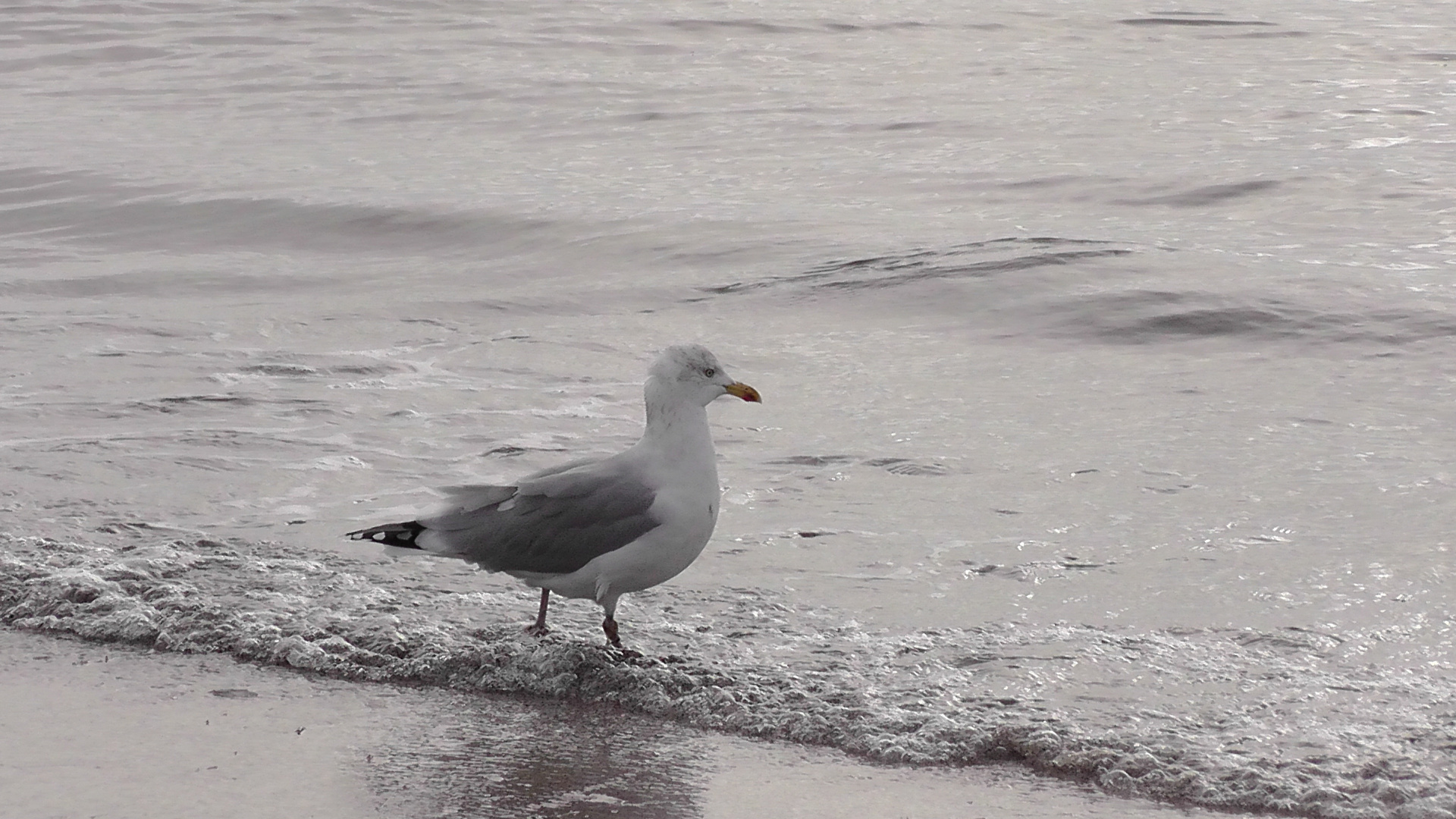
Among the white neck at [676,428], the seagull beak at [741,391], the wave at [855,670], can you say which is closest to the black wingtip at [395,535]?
the wave at [855,670]

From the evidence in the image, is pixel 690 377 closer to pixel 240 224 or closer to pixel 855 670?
pixel 855 670

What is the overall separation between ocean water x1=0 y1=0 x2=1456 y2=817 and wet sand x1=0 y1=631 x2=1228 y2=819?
0.19 metres

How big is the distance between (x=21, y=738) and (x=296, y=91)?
17.0 metres

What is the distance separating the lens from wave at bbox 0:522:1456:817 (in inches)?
181

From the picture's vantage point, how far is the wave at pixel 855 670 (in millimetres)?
4609

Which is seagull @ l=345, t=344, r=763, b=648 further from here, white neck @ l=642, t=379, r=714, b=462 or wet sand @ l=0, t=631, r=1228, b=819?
wet sand @ l=0, t=631, r=1228, b=819

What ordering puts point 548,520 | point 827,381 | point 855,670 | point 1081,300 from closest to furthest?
point 855,670 → point 548,520 → point 827,381 → point 1081,300

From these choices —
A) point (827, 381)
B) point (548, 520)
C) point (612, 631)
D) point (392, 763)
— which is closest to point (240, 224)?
point (827, 381)

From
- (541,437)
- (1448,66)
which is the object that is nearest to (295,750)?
(541,437)

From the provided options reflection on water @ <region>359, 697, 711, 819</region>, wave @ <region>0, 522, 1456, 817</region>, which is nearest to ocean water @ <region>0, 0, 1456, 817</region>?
wave @ <region>0, 522, 1456, 817</region>

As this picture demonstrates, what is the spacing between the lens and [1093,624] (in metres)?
5.75

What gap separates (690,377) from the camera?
217 inches

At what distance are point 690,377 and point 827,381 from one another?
3.97 meters

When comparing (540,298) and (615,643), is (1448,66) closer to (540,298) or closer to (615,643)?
(540,298)
